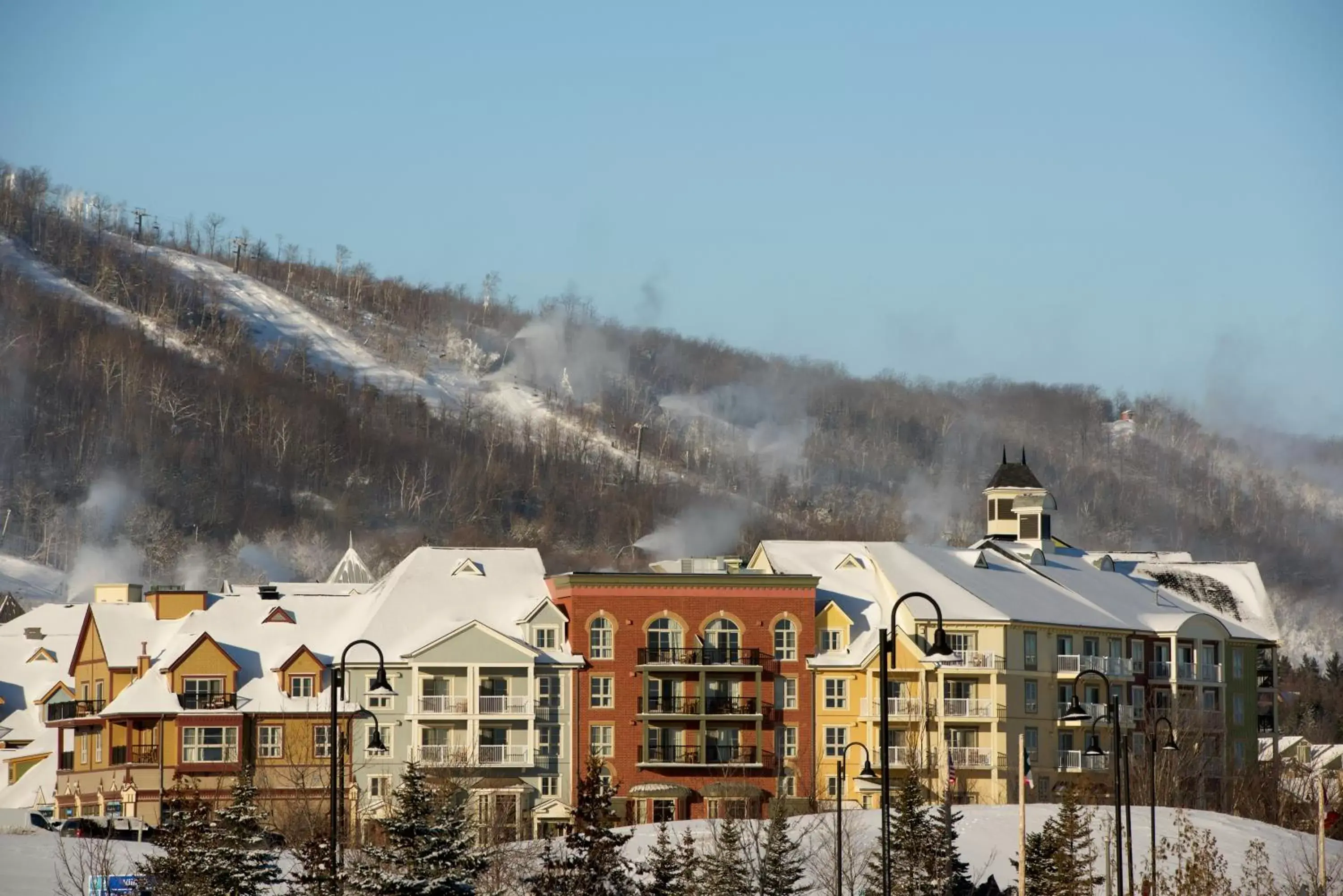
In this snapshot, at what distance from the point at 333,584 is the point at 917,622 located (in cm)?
4046

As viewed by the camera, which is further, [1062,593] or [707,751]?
[1062,593]

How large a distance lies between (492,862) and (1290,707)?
5076 inches

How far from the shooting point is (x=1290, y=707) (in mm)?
181375

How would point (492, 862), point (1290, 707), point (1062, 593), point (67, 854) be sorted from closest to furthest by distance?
1. point (492, 862)
2. point (67, 854)
3. point (1062, 593)
4. point (1290, 707)

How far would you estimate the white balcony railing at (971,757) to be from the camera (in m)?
99.3

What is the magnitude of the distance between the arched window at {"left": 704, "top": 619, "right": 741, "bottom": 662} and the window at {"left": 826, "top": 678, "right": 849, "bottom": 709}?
12.9 feet

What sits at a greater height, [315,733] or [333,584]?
[333,584]

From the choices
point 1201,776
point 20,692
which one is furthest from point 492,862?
point 20,692

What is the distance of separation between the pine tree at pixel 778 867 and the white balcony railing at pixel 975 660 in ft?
122

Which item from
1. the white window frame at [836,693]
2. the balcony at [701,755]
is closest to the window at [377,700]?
the balcony at [701,755]

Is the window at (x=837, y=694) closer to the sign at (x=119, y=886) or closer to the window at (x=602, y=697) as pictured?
the window at (x=602, y=697)

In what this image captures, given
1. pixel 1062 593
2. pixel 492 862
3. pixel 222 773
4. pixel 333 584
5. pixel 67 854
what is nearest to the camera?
pixel 492 862

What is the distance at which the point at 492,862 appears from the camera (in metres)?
62.7

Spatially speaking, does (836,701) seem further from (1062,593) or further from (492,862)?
(492,862)
